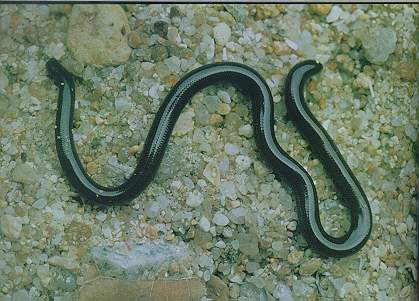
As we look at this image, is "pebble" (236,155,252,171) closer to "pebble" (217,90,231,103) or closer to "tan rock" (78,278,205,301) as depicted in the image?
"pebble" (217,90,231,103)

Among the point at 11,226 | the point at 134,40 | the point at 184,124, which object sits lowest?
the point at 11,226

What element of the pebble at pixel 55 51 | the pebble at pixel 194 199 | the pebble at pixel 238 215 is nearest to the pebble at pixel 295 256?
the pebble at pixel 238 215

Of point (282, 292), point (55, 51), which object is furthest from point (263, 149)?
point (55, 51)

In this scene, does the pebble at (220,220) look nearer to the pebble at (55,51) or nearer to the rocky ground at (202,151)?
the rocky ground at (202,151)

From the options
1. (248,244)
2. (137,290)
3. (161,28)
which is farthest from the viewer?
(161,28)

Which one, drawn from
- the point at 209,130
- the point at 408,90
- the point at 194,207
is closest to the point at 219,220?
the point at 194,207

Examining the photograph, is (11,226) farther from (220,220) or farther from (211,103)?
(211,103)

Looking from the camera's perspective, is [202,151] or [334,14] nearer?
[202,151]
